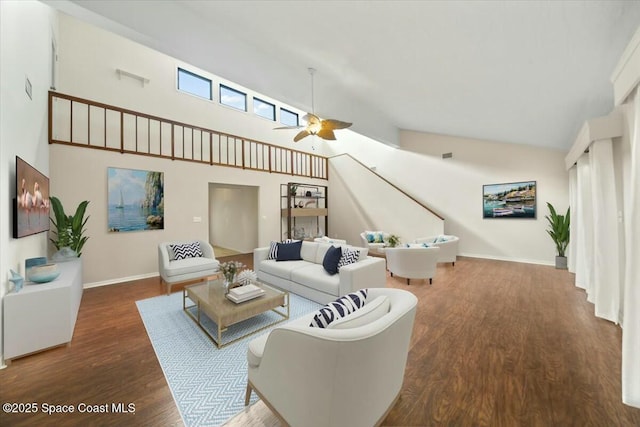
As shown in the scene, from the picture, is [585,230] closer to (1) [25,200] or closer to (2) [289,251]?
(2) [289,251]

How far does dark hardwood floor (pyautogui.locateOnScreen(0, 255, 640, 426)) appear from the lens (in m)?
1.57

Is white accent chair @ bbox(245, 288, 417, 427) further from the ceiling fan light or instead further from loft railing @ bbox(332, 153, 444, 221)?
loft railing @ bbox(332, 153, 444, 221)

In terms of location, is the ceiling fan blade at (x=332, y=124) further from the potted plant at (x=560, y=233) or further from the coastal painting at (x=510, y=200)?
the potted plant at (x=560, y=233)

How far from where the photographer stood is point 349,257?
3.50 metres

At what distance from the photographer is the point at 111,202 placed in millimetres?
4559

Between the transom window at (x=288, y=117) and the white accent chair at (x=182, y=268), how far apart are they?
5744 mm

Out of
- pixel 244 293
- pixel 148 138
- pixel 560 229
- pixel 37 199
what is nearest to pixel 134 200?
pixel 148 138

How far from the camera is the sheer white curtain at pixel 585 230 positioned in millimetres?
3385

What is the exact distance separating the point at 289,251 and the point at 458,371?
2.95m

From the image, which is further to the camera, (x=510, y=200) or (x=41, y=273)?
(x=510, y=200)

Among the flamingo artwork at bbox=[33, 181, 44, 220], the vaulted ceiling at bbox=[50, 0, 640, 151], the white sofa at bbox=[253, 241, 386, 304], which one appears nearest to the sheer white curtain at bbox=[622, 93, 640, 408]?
the vaulted ceiling at bbox=[50, 0, 640, 151]

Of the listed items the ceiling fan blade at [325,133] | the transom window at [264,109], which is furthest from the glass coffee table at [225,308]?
the transom window at [264,109]

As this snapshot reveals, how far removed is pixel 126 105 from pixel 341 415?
693 centimetres

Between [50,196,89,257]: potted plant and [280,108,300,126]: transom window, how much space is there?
6.14m
